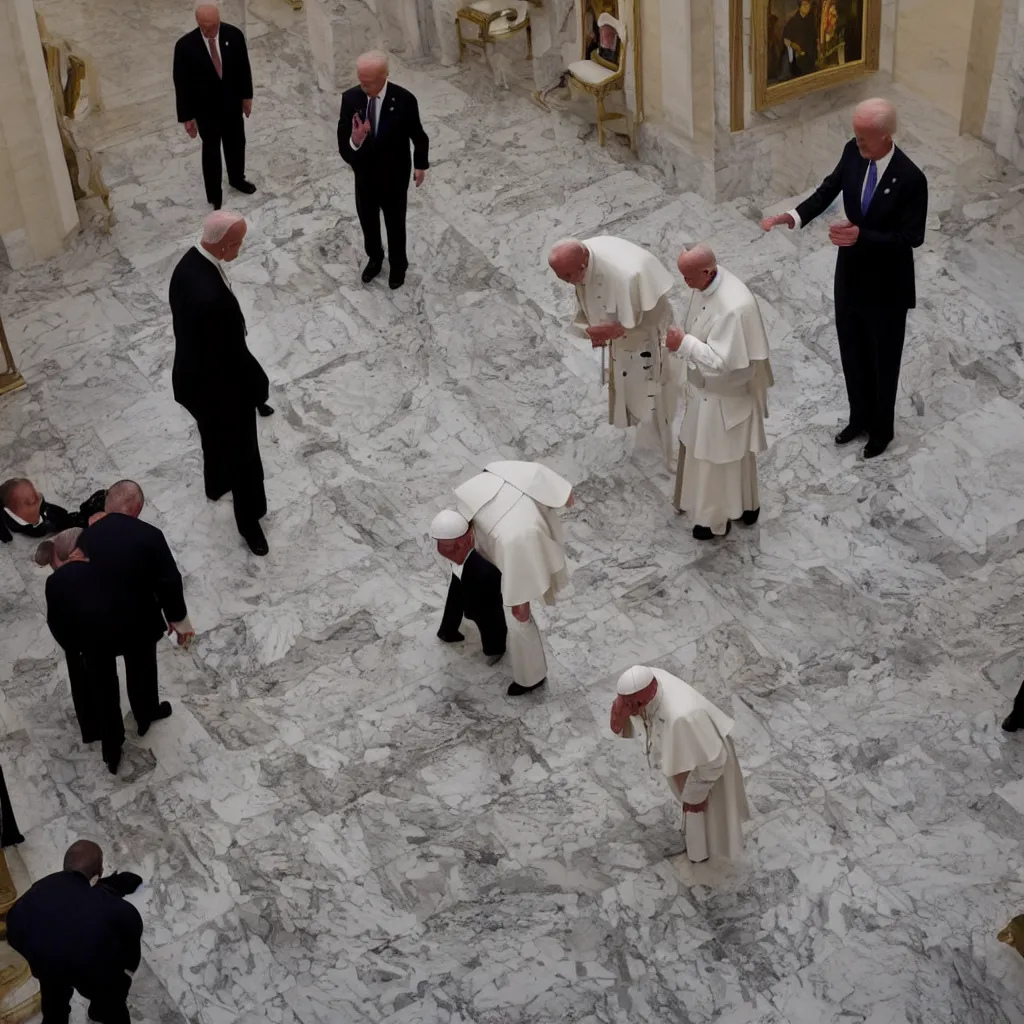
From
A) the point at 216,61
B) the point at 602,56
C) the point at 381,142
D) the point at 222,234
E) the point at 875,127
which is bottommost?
the point at 602,56

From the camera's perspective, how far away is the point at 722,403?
28.0 ft

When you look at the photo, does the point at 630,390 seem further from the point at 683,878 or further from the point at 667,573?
the point at 683,878

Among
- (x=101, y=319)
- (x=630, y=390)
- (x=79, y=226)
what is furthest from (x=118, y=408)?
(x=630, y=390)

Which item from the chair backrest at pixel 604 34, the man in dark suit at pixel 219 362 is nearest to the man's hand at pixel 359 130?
the man in dark suit at pixel 219 362

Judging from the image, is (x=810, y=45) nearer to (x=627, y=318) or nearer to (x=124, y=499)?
(x=627, y=318)

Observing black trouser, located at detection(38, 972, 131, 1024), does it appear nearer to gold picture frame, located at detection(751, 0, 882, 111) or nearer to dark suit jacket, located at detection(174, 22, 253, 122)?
dark suit jacket, located at detection(174, 22, 253, 122)

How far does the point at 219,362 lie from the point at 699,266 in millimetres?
2371

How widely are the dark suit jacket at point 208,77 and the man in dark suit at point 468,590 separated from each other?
172 inches

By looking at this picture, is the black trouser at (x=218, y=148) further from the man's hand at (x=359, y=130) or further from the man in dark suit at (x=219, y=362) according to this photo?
the man in dark suit at (x=219, y=362)

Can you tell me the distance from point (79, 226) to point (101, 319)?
3.69ft

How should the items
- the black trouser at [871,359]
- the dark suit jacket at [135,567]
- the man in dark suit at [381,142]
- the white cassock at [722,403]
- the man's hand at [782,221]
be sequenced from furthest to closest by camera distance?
1. the man in dark suit at [381,142]
2. the black trouser at [871,359]
3. the man's hand at [782,221]
4. the white cassock at [722,403]
5. the dark suit jacket at [135,567]

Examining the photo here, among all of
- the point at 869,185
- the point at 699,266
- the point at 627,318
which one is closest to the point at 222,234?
the point at 627,318

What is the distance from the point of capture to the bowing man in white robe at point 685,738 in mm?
6840

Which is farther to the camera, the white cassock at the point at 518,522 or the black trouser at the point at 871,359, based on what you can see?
the black trouser at the point at 871,359
